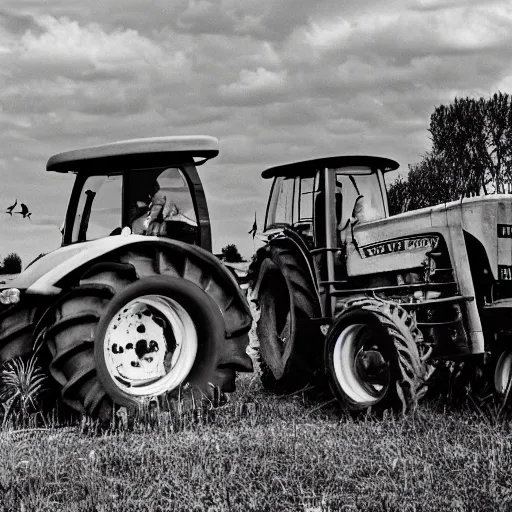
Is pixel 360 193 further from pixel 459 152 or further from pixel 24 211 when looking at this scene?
pixel 459 152

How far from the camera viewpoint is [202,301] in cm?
696

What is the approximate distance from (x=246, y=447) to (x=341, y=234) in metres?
3.64

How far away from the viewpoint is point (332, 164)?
916 centimetres

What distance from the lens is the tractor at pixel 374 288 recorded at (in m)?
7.44

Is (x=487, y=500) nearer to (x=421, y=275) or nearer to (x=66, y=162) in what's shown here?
(x=421, y=275)

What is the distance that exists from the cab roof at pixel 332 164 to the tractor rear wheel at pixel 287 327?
2.73ft

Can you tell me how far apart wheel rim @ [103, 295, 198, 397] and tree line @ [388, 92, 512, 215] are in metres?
24.7

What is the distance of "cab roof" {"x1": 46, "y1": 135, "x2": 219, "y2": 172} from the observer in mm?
7223

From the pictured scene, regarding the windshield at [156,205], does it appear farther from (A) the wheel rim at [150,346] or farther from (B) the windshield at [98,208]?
(A) the wheel rim at [150,346]

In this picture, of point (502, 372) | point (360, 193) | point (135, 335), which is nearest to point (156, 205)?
point (135, 335)

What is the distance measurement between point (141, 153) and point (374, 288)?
8.61ft

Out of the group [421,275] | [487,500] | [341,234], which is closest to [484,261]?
[421,275]

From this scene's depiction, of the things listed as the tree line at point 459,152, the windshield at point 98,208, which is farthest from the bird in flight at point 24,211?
the tree line at point 459,152

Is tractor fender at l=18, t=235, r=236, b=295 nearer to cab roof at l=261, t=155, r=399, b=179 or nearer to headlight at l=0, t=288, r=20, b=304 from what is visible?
headlight at l=0, t=288, r=20, b=304
